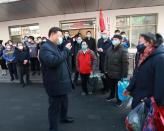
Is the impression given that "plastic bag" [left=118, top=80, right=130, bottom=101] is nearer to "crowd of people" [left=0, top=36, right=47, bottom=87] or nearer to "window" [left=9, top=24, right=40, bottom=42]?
"crowd of people" [left=0, top=36, right=47, bottom=87]

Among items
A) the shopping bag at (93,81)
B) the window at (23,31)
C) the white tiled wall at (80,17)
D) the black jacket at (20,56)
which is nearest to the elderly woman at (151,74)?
the shopping bag at (93,81)

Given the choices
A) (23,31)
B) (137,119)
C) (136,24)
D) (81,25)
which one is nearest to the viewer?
(137,119)

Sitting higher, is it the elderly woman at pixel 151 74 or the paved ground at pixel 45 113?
the elderly woman at pixel 151 74

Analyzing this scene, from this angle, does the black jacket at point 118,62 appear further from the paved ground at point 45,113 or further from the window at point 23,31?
the window at point 23,31

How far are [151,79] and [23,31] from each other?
34.5 feet

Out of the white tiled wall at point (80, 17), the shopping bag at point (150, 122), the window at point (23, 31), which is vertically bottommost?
the shopping bag at point (150, 122)

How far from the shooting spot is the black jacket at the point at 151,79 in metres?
2.62

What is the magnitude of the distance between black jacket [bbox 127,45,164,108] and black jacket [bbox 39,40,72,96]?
1125mm

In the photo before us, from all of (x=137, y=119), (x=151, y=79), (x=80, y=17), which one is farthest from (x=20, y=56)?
(x=137, y=119)

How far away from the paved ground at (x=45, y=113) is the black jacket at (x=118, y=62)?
81cm

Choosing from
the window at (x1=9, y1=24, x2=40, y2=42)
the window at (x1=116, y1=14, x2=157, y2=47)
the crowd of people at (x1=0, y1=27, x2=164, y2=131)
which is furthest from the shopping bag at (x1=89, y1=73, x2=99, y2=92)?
the window at (x1=9, y1=24, x2=40, y2=42)

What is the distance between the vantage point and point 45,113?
475 centimetres

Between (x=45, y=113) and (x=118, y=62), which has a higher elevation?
(x=118, y=62)

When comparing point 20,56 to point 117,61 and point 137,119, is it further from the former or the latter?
point 137,119
